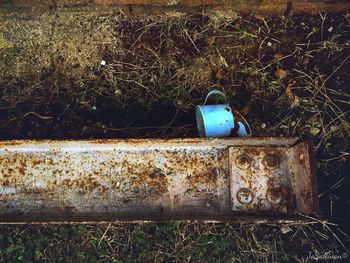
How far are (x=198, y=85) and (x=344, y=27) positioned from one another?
1.11 meters

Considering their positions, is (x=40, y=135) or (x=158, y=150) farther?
(x=40, y=135)

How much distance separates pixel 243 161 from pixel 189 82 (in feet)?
2.38

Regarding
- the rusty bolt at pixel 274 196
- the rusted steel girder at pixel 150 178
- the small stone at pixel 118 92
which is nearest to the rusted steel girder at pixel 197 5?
the small stone at pixel 118 92

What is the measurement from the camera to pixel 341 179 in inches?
112

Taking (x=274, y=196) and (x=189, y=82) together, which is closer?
(x=274, y=196)

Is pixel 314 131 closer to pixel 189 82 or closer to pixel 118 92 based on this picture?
pixel 189 82

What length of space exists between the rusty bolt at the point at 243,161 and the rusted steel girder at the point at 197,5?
1044 mm

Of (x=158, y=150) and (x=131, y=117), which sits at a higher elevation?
(x=131, y=117)

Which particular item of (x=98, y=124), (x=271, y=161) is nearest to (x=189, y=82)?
(x=98, y=124)

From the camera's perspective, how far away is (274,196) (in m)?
2.41

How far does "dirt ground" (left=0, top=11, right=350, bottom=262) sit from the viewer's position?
2812 millimetres

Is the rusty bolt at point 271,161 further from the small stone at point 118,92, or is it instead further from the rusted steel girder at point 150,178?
the small stone at point 118,92

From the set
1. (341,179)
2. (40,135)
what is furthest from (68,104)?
(341,179)

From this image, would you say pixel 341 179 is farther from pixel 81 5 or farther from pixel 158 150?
pixel 81 5
